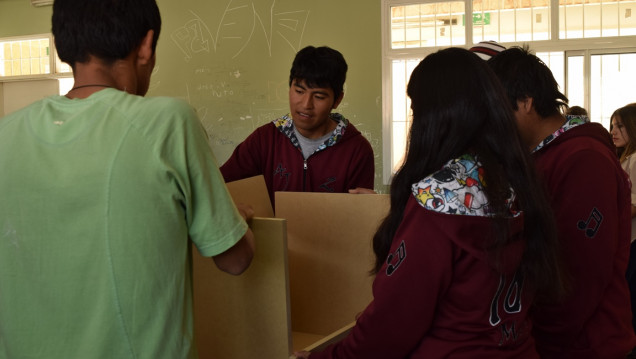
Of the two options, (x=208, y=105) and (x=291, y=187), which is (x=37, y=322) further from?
(x=208, y=105)

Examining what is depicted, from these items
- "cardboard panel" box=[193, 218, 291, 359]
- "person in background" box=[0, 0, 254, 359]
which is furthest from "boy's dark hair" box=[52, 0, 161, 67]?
"cardboard panel" box=[193, 218, 291, 359]

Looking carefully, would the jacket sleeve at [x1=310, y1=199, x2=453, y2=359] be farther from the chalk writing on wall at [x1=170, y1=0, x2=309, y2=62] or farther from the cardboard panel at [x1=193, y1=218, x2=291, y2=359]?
the chalk writing on wall at [x1=170, y1=0, x2=309, y2=62]

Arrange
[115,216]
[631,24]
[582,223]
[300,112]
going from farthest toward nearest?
[631,24], [300,112], [582,223], [115,216]

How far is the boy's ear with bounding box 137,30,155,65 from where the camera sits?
95 cm

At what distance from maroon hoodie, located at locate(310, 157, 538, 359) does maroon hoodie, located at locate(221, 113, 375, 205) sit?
107 cm

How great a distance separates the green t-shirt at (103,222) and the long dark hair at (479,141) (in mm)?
387

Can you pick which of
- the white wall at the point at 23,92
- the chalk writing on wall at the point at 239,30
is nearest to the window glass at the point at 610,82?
the chalk writing on wall at the point at 239,30

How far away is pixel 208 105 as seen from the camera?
18.1ft

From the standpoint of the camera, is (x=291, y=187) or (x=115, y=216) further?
(x=291, y=187)

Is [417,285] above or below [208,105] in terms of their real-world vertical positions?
below

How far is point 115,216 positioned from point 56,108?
0.20 meters

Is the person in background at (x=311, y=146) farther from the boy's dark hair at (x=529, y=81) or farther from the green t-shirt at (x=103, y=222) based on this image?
the green t-shirt at (x=103, y=222)

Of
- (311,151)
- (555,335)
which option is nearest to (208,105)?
(311,151)

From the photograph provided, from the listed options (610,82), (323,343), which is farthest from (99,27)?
(610,82)
